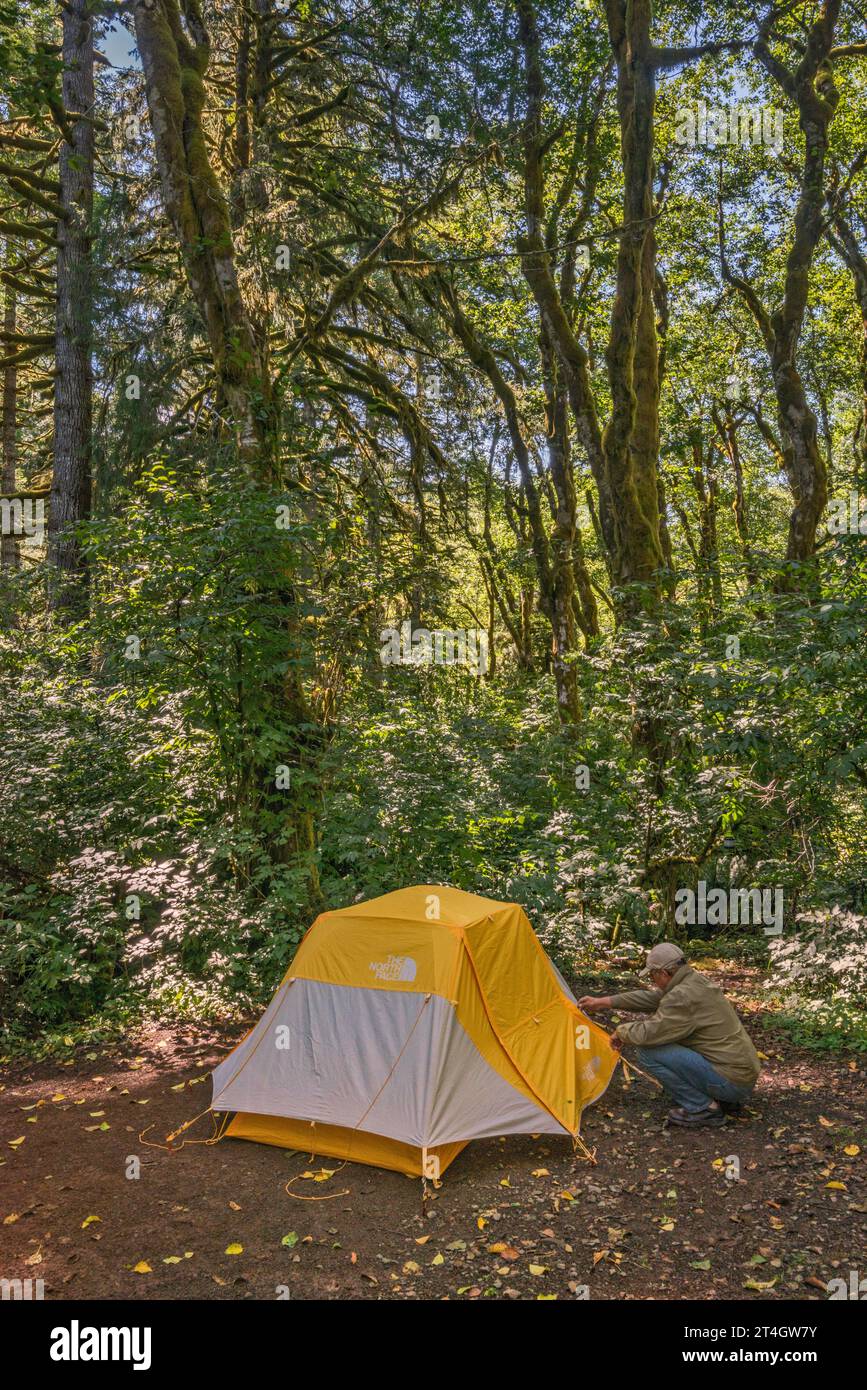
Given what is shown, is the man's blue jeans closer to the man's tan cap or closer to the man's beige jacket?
the man's beige jacket

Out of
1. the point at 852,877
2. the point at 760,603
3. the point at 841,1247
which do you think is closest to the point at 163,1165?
the point at 841,1247

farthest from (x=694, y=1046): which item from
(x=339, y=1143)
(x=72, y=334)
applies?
(x=72, y=334)

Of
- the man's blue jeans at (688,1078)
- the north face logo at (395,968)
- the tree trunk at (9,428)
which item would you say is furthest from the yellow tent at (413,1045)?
the tree trunk at (9,428)

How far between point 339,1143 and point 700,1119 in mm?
2260

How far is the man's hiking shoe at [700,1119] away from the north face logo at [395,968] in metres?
1.91

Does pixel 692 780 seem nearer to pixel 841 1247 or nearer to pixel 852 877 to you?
pixel 852 877

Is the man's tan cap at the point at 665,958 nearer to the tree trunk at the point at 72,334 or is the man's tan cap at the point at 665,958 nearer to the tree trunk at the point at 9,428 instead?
the tree trunk at the point at 72,334

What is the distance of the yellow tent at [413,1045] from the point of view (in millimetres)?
5664

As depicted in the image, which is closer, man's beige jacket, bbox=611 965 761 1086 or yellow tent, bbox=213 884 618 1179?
yellow tent, bbox=213 884 618 1179

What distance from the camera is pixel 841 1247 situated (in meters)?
4.54

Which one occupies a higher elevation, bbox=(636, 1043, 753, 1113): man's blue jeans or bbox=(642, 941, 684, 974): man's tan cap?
bbox=(642, 941, 684, 974): man's tan cap

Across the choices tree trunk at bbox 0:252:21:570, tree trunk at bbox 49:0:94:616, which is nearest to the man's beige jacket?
tree trunk at bbox 49:0:94:616

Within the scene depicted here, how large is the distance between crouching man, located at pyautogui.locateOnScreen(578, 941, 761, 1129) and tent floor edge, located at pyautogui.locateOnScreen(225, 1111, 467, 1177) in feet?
4.50

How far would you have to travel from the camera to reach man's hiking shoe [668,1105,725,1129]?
6070 millimetres
